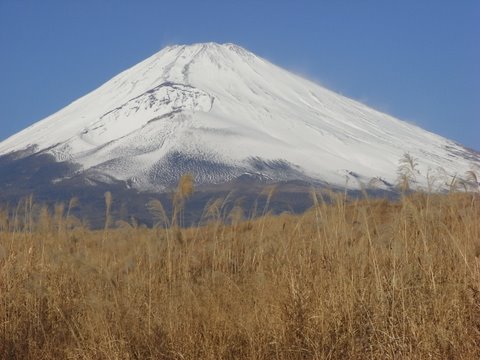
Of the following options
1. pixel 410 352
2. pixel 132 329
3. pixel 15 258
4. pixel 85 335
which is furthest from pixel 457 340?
pixel 15 258

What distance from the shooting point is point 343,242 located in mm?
5918

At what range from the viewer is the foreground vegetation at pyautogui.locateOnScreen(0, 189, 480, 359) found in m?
4.67

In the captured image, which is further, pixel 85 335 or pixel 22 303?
pixel 22 303

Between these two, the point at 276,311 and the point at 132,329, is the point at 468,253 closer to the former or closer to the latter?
the point at 276,311

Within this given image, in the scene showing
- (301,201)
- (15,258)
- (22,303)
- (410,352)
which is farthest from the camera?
(301,201)

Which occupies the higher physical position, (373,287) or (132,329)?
(373,287)

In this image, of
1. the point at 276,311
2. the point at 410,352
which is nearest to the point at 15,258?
the point at 276,311

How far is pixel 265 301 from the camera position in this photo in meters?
5.21

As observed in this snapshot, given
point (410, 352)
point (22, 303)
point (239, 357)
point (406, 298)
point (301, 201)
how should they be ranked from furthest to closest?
1. point (301, 201)
2. point (22, 303)
3. point (406, 298)
4. point (239, 357)
5. point (410, 352)

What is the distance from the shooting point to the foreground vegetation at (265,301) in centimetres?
467

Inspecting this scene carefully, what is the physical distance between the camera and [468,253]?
5867 mm

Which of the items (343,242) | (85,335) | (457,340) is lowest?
(85,335)

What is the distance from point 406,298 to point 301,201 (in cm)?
15116

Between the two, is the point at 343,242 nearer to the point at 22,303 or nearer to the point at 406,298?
the point at 406,298
